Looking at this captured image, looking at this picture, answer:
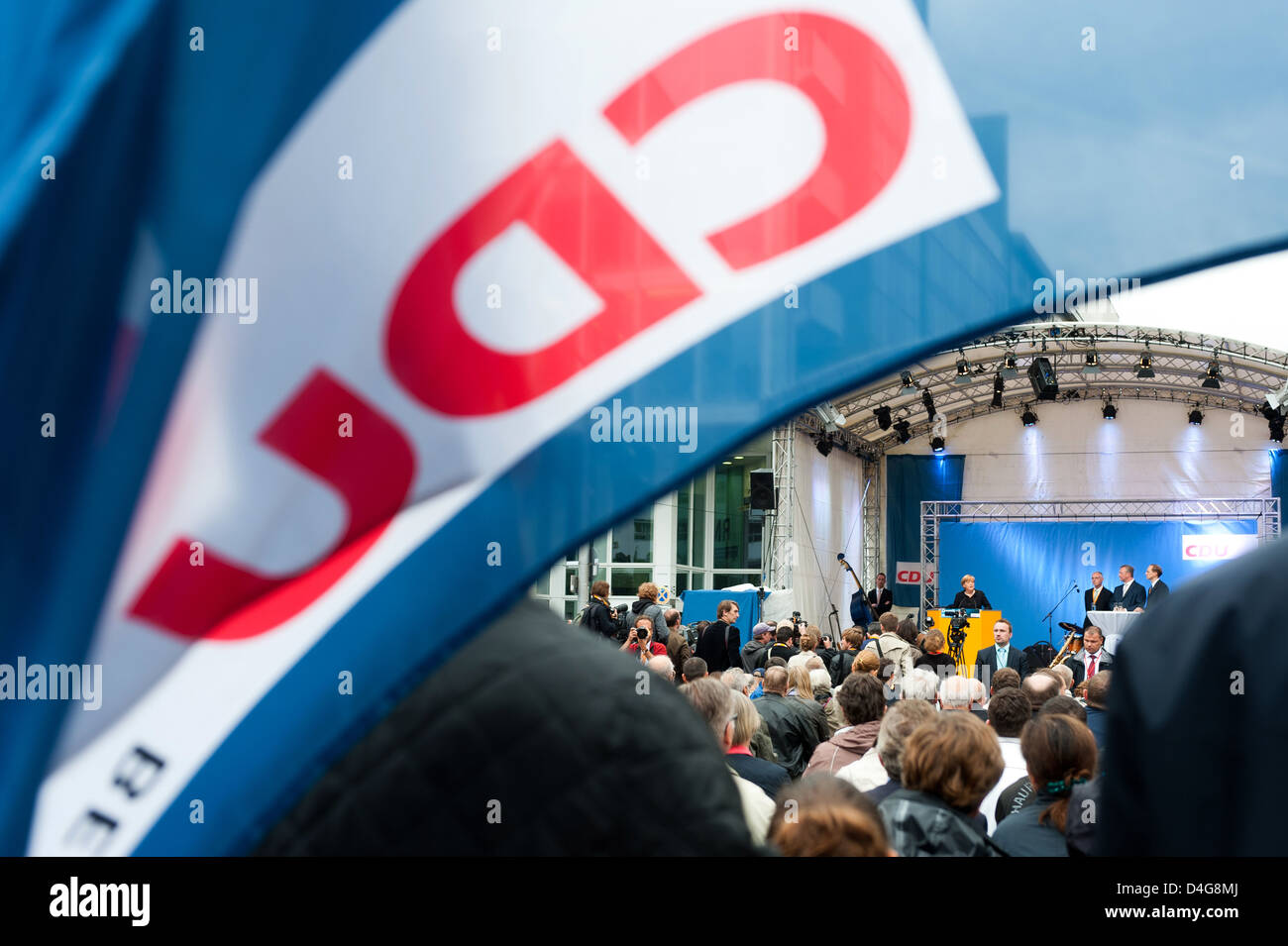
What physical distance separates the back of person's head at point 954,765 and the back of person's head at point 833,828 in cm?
92

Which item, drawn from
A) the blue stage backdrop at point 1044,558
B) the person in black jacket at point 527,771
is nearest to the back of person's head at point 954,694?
the person in black jacket at point 527,771

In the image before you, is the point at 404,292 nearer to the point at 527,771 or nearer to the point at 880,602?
the point at 527,771

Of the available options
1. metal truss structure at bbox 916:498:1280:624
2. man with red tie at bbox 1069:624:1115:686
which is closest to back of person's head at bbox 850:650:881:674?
man with red tie at bbox 1069:624:1115:686

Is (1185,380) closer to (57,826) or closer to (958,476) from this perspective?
(958,476)

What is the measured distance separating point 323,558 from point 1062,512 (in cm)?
2454

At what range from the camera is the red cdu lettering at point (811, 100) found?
963 millimetres

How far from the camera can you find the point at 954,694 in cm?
566

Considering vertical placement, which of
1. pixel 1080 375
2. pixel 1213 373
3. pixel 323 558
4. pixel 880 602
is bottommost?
pixel 880 602

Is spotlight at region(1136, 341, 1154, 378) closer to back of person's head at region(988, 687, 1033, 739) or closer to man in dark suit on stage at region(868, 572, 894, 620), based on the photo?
man in dark suit on stage at region(868, 572, 894, 620)

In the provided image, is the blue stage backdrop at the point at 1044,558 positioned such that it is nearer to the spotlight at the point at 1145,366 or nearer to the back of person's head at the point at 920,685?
the spotlight at the point at 1145,366

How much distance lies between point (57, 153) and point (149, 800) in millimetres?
539

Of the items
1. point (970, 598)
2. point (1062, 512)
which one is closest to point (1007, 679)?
point (970, 598)

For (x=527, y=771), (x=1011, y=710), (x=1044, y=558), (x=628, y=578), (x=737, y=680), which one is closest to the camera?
(x=527, y=771)
